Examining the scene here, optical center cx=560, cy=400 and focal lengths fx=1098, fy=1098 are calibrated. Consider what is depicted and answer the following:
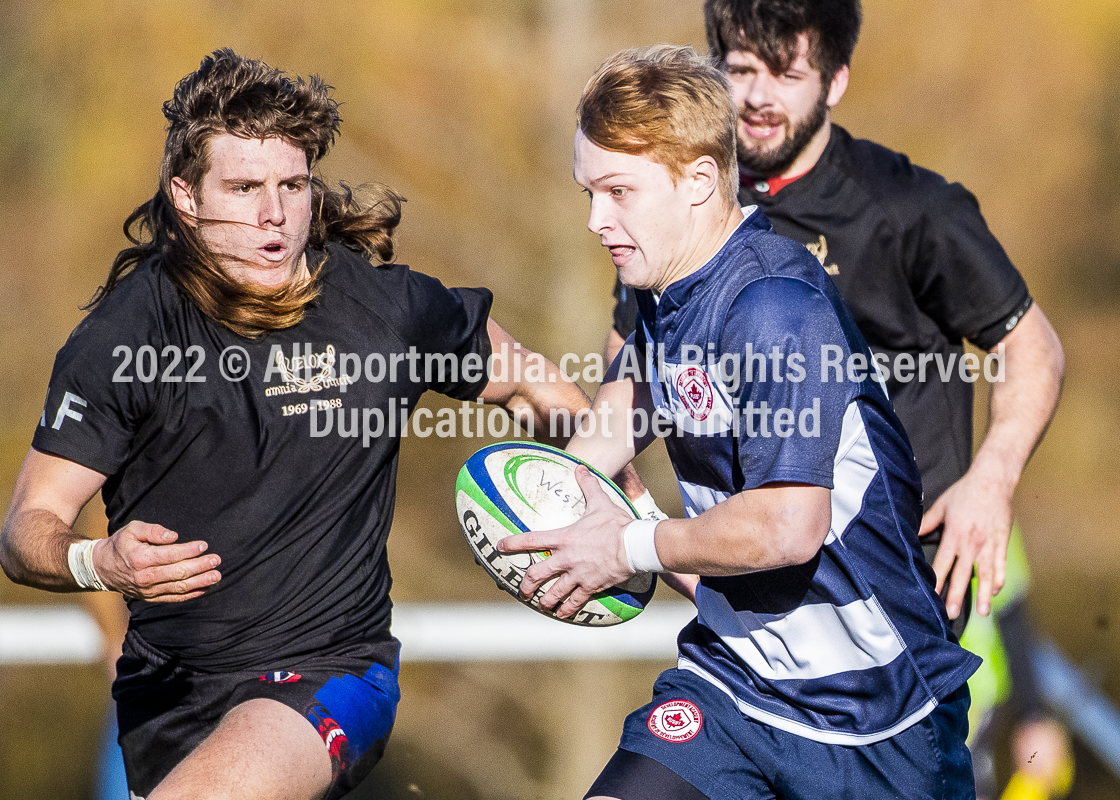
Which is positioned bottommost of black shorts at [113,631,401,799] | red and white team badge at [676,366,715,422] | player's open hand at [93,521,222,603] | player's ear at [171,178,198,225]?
black shorts at [113,631,401,799]

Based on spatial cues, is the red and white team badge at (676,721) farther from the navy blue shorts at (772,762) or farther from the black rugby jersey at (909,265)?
the black rugby jersey at (909,265)

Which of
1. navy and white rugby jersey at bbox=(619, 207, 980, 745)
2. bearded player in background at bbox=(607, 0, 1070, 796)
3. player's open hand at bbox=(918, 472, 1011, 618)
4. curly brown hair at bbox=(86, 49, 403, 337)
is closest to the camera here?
navy and white rugby jersey at bbox=(619, 207, 980, 745)

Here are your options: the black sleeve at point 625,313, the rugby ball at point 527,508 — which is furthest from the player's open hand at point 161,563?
the black sleeve at point 625,313

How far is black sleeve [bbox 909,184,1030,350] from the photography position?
320 centimetres

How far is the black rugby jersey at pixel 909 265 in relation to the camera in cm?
322

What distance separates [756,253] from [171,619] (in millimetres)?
1686

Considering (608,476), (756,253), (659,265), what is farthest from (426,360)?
(756,253)

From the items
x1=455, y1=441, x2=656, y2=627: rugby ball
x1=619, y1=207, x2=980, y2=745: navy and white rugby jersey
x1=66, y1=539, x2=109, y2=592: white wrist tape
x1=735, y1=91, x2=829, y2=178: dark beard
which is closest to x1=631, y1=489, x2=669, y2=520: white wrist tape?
x1=455, y1=441, x2=656, y2=627: rugby ball

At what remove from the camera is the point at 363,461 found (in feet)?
9.23

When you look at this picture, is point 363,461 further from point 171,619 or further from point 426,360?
point 171,619

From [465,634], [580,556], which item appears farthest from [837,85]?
[465,634]

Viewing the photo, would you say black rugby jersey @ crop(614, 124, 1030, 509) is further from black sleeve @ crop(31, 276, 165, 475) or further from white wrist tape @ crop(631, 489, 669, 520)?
black sleeve @ crop(31, 276, 165, 475)

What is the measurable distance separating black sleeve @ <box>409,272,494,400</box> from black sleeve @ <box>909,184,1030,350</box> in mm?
1308

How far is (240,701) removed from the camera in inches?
102
